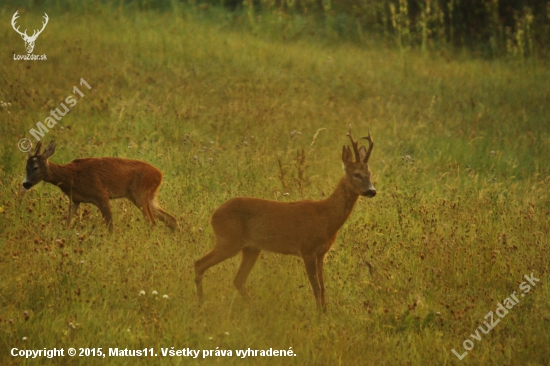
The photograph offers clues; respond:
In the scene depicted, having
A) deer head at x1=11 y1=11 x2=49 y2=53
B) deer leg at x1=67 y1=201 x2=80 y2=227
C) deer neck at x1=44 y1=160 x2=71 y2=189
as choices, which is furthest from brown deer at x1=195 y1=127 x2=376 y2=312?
deer head at x1=11 y1=11 x2=49 y2=53

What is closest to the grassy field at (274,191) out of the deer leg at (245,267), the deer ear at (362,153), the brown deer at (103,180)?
the deer leg at (245,267)

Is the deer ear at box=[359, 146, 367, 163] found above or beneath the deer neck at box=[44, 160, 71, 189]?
above

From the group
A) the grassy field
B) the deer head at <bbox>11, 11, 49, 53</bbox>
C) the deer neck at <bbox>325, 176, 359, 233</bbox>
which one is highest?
the deer head at <bbox>11, 11, 49, 53</bbox>

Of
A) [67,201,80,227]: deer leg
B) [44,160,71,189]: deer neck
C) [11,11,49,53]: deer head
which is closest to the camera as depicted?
[67,201,80,227]: deer leg

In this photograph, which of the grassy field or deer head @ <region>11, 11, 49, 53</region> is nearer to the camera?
the grassy field

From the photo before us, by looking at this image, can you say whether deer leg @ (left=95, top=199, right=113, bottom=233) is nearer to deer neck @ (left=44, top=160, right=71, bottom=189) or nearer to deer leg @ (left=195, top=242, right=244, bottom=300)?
deer neck @ (left=44, top=160, right=71, bottom=189)

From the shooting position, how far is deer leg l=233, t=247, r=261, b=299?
291 inches

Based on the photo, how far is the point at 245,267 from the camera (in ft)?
24.4

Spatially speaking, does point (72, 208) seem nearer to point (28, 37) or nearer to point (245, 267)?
point (245, 267)

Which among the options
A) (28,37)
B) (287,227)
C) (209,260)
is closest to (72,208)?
(209,260)

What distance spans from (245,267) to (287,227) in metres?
0.56

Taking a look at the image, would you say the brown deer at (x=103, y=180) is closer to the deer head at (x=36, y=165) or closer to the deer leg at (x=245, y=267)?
the deer head at (x=36, y=165)

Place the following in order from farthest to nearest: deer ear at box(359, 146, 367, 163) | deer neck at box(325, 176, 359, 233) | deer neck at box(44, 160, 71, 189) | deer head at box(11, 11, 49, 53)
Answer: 1. deer head at box(11, 11, 49, 53)
2. deer neck at box(44, 160, 71, 189)
3. deer ear at box(359, 146, 367, 163)
4. deer neck at box(325, 176, 359, 233)

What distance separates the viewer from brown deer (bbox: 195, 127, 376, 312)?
719 centimetres
